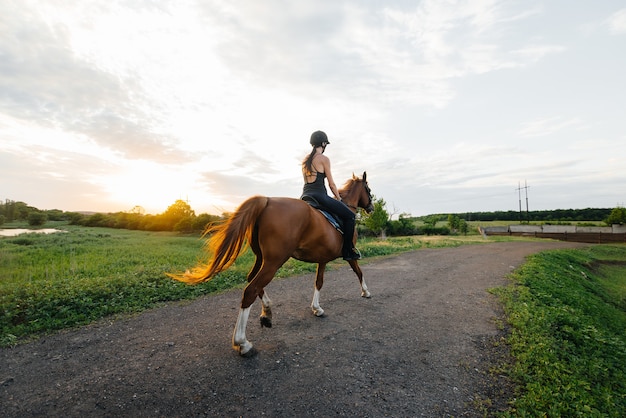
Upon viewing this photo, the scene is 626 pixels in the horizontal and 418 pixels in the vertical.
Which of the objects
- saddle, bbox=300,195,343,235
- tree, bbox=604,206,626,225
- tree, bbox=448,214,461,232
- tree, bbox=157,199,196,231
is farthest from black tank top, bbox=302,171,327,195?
tree, bbox=604,206,626,225

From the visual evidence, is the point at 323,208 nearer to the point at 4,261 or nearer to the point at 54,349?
the point at 54,349

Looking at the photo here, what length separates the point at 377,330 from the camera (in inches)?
200

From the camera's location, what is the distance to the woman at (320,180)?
5410 mm

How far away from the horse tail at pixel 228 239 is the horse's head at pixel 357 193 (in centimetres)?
307

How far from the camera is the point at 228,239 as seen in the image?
13.8 feet

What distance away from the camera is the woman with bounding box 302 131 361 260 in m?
5.41

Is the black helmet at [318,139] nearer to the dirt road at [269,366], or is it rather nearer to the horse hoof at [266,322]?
the horse hoof at [266,322]

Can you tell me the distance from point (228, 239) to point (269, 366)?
1.87 meters

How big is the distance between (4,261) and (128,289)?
29.7 feet

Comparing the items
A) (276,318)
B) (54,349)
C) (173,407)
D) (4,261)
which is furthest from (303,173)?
(4,261)

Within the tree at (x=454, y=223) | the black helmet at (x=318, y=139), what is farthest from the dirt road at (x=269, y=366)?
the tree at (x=454, y=223)

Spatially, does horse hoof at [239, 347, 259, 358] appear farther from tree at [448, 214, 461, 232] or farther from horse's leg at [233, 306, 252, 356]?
tree at [448, 214, 461, 232]

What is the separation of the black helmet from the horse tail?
5.83 feet

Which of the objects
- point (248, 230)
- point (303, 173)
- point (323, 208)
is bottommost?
point (248, 230)
